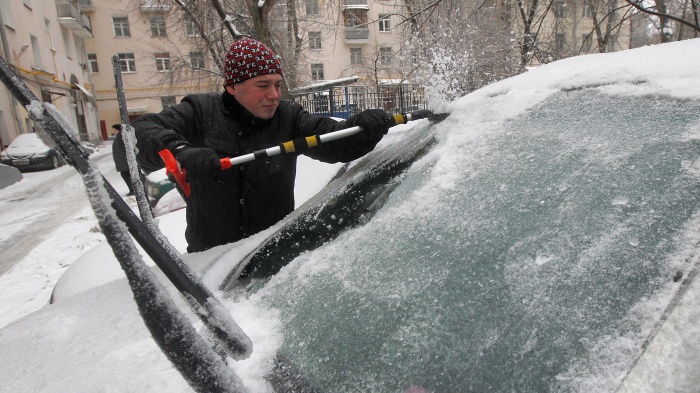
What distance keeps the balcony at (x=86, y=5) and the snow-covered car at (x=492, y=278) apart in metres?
31.9

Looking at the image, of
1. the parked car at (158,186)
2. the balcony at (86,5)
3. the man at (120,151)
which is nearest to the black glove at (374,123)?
the man at (120,151)

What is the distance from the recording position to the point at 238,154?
6.50 feet

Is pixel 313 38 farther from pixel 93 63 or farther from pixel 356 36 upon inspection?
pixel 93 63

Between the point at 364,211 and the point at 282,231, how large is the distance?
10.7 inches

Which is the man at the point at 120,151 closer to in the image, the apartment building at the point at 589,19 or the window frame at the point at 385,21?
the window frame at the point at 385,21

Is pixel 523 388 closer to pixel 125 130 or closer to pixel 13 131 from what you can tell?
pixel 125 130

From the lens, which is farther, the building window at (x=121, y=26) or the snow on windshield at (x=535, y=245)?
the building window at (x=121, y=26)

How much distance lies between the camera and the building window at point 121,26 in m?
29.8

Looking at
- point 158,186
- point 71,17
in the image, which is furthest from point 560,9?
point 71,17

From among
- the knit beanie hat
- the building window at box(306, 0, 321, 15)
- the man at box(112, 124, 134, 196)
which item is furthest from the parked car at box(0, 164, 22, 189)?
the knit beanie hat

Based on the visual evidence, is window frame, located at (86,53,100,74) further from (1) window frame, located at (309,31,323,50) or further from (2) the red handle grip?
(2) the red handle grip

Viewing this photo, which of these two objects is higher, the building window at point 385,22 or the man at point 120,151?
the building window at point 385,22

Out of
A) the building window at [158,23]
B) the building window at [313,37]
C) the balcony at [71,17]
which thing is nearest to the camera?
the building window at [158,23]

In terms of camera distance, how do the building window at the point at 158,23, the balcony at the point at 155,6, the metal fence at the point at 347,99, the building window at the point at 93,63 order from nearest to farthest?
the balcony at the point at 155,6 < the metal fence at the point at 347,99 < the building window at the point at 158,23 < the building window at the point at 93,63
